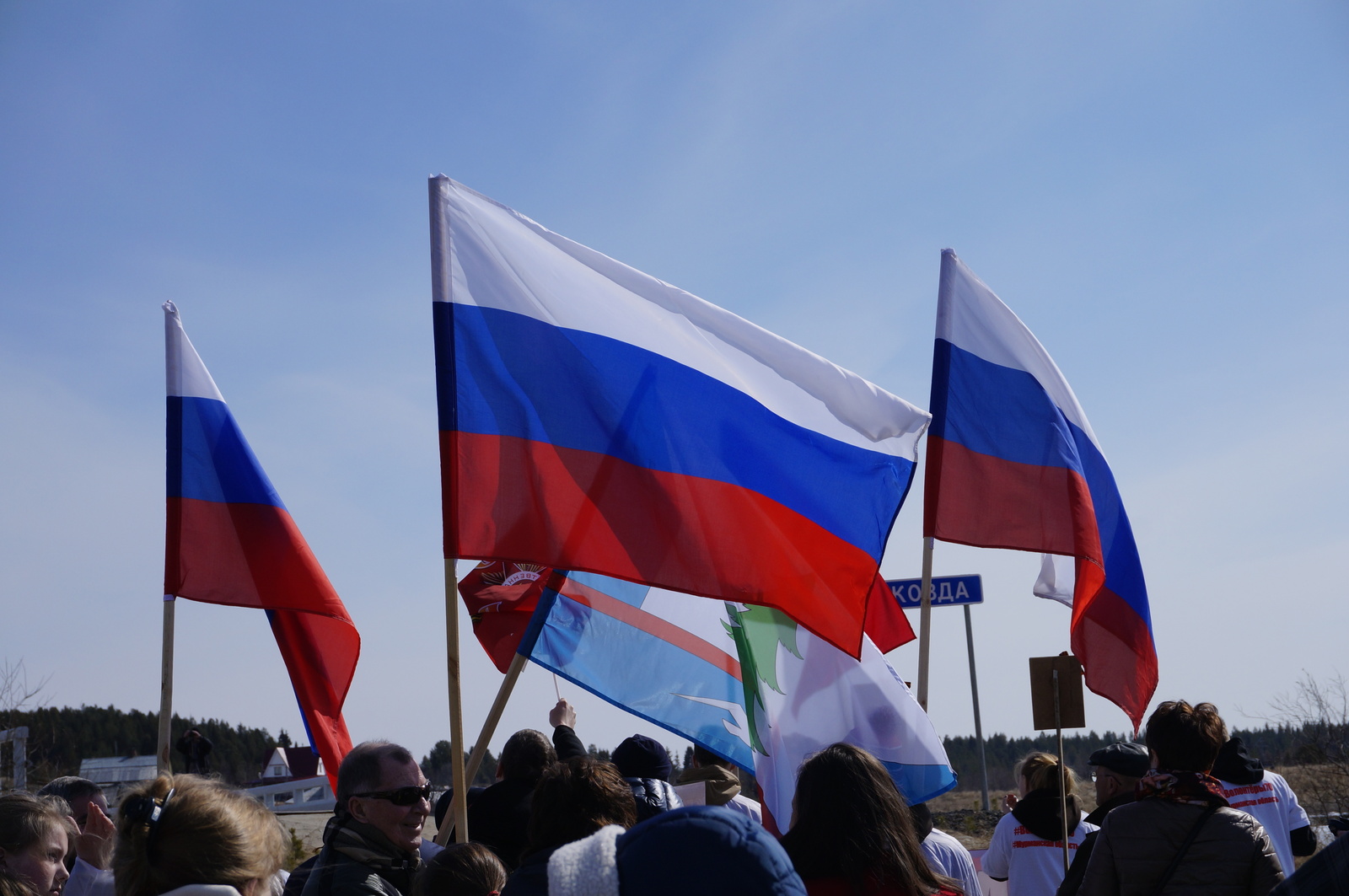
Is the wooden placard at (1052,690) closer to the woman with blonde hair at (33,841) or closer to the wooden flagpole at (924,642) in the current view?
the wooden flagpole at (924,642)

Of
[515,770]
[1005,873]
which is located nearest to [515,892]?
[515,770]

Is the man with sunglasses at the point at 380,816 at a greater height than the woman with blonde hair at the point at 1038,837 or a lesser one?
greater

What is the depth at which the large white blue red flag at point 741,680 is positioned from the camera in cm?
650

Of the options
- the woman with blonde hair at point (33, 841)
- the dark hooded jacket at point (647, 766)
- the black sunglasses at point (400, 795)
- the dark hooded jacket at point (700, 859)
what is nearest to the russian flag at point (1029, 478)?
the dark hooded jacket at point (647, 766)

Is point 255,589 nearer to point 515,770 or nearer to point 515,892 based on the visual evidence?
point 515,770

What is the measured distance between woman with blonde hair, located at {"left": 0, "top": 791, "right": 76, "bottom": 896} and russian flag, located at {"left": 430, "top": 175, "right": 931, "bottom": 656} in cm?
189

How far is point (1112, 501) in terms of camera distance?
8648mm

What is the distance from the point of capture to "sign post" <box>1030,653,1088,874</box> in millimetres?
6586

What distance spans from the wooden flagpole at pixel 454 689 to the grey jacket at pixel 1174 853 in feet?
7.99

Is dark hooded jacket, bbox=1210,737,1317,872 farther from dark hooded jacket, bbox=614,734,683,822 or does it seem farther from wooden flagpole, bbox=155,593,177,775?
wooden flagpole, bbox=155,593,177,775

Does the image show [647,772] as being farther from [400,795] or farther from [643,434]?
[643,434]

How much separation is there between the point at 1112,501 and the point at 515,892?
6.56 metres

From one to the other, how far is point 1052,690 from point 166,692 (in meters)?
5.11

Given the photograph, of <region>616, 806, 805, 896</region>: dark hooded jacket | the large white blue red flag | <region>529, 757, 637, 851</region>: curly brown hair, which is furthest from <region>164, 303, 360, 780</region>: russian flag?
<region>616, 806, 805, 896</region>: dark hooded jacket
